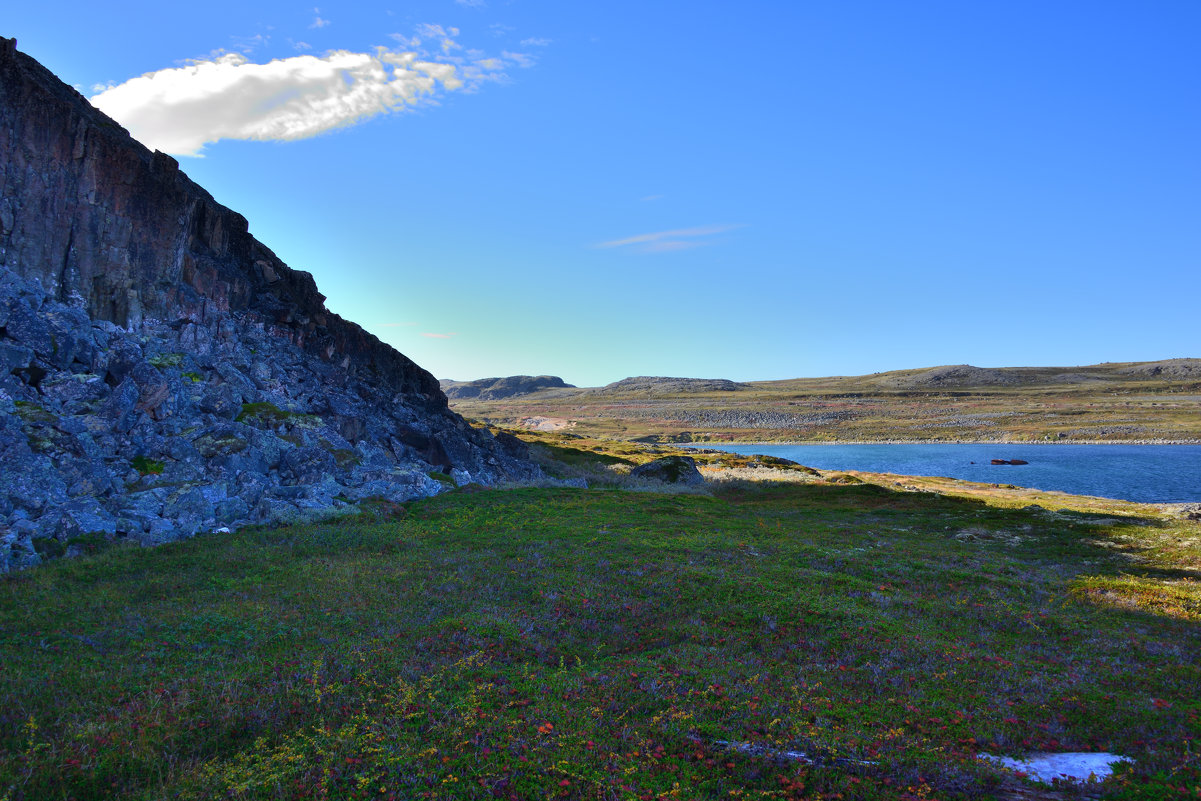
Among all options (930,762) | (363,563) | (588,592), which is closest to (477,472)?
(363,563)

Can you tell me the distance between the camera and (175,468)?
90.5 feet

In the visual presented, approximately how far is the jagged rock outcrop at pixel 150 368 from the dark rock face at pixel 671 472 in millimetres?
18554

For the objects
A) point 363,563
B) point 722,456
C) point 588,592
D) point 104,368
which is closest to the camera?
point 588,592

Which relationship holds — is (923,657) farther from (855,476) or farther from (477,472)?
(855,476)

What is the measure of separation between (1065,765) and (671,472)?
2141 inches

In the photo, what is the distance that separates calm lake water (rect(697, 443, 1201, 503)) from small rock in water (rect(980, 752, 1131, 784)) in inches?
2949

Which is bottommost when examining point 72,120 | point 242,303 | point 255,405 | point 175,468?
point 175,468

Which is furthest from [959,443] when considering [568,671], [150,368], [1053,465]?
[150,368]

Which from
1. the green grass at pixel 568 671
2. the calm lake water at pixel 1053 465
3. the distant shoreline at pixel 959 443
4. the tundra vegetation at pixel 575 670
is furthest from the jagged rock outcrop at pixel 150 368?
the distant shoreline at pixel 959 443


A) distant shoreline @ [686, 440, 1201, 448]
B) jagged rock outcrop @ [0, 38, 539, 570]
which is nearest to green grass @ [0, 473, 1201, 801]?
jagged rock outcrop @ [0, 38, 539, 570]

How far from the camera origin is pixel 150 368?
31.6 metres

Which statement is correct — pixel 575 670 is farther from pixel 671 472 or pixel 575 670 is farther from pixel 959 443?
pixel 959 443

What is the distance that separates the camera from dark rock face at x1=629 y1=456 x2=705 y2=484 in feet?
208

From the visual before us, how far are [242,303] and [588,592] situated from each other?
4148 cm
